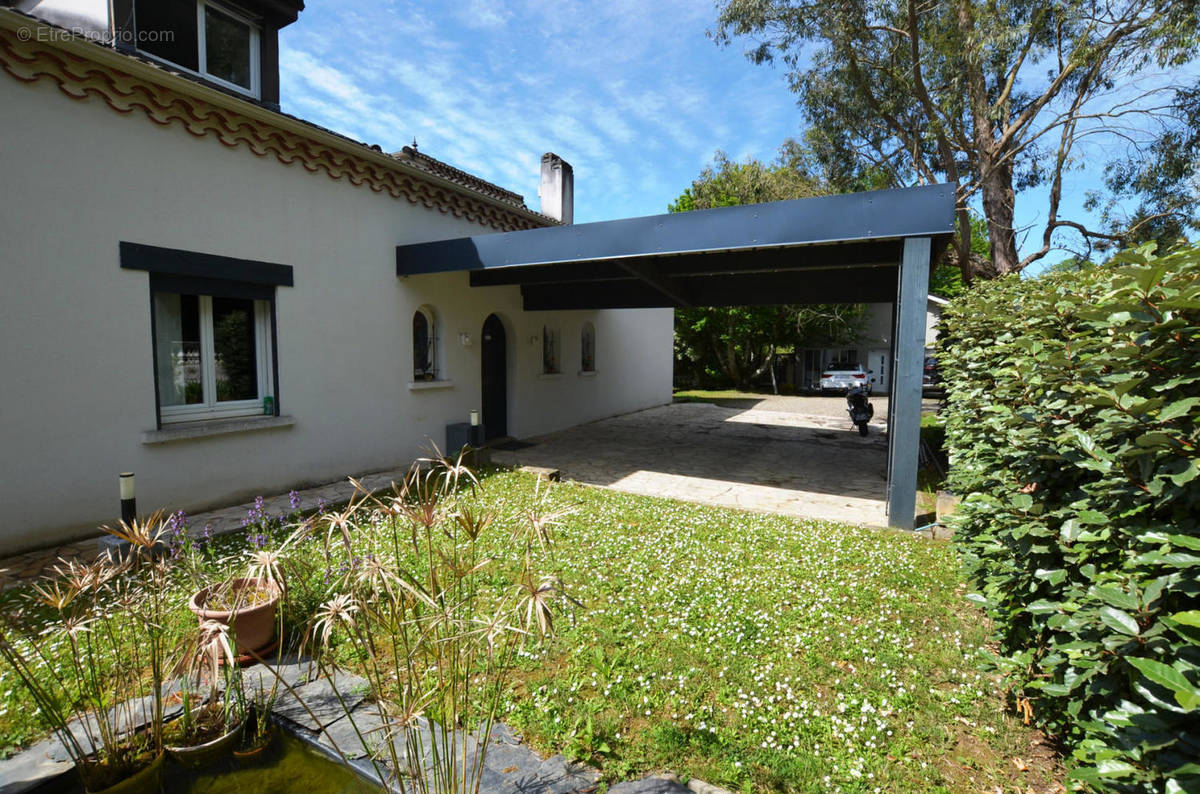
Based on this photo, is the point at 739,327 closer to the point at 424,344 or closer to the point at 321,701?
the point at 424,344

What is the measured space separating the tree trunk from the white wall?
32.9ft

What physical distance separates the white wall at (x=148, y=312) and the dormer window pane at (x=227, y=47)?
1717 mm

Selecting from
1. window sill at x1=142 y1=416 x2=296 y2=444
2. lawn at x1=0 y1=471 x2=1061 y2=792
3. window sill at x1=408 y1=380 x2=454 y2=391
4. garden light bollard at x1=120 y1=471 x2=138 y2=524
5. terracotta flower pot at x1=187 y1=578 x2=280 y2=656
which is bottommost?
lawn at x1=0 y1=471 x2=1061 y2=792

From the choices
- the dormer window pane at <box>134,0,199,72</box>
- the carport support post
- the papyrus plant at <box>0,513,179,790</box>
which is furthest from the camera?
the dormer window pane at <box>134,0,199,72</box>

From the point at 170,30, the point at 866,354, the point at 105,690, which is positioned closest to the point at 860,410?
the point at 105,690

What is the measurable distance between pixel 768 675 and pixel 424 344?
24.5 ft

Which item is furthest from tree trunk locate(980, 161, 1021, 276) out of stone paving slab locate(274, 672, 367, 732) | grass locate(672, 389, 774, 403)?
stone paving slab locate(274, 672, 367, 732)

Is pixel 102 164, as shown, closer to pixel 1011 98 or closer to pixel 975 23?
pixel 975 23

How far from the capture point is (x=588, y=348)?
13.9m

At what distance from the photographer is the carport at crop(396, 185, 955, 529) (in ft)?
17.3

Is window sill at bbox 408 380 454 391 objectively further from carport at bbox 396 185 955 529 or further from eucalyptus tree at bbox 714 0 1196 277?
eucalyptus tree at bbox 714 0 1196 277

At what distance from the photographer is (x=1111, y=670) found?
160 cm

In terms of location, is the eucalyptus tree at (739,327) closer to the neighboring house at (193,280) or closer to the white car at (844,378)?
the white car at (844,378)

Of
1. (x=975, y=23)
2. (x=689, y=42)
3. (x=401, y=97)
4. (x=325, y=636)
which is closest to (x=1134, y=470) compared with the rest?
(x=325, y=636)
